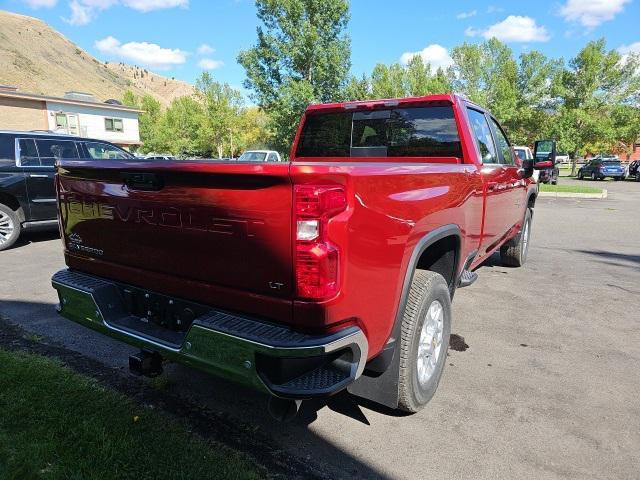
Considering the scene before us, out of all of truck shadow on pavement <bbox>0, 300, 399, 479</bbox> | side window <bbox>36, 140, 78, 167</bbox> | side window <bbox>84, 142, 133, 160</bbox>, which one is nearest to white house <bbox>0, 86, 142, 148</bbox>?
side window <bbox>84, 142, 133, 160</bbox>

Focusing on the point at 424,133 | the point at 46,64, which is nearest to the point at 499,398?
the point at 424,133

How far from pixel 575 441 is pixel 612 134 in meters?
34.4

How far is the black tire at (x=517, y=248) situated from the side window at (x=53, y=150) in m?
7.29

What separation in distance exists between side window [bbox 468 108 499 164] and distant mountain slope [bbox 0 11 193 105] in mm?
123735

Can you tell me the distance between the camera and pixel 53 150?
8.09 m

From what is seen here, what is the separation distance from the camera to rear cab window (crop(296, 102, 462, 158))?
4.03 metres

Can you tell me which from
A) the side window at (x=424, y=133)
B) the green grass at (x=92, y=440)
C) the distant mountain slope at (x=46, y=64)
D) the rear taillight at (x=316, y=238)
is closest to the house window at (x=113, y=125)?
the side window at (x=424, y=133)

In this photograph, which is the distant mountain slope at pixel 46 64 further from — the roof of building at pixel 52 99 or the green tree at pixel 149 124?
the roof of building at pixel 52 99

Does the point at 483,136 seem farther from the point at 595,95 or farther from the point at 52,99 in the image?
the point at 52,99

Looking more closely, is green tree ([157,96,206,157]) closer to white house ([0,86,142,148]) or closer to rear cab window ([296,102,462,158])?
white house ([0,86,142,148])

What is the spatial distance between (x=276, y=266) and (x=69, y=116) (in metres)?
44.9

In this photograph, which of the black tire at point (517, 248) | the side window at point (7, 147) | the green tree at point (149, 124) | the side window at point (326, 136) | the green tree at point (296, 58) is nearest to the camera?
the side window at point (326, 136)

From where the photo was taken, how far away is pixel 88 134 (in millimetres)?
41906

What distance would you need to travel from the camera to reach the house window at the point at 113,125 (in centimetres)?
4400
